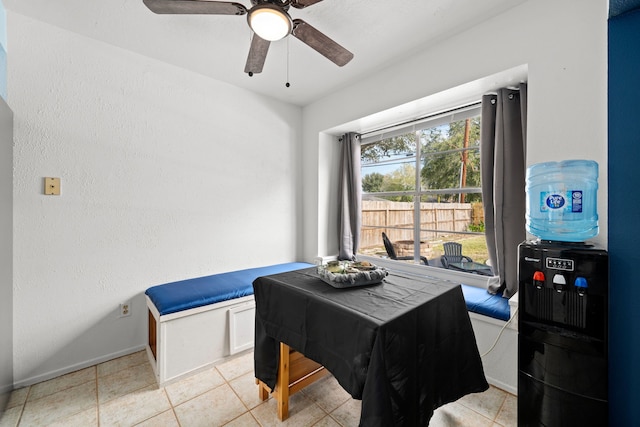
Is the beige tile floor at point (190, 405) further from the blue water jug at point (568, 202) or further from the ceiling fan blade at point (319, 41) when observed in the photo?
the ceiling fan blade at point (319, 41)

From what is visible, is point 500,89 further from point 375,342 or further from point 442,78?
point 375,342

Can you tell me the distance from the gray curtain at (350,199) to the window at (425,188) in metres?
0.15

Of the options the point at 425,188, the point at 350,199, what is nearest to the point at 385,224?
the point at 350,199

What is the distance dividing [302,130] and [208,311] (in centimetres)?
263

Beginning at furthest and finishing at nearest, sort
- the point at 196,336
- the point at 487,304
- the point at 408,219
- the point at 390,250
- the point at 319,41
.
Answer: the point at 390,250 < the point at 408,219 < the point at 196,336 < the point at 487,304 < the point at 319,41

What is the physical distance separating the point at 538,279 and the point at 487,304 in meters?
0.68

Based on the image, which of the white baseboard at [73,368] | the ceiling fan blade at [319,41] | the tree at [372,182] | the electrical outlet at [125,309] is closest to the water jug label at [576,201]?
the ceiling fan blade at [319,41]

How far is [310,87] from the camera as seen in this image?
3162mm

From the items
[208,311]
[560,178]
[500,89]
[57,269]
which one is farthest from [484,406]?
[57,269]

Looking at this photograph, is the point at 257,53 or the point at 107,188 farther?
the point at 107,188

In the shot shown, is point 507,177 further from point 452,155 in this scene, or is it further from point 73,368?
point 73,368

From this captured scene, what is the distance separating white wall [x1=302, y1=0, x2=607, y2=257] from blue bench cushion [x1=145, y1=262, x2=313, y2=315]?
2300mm

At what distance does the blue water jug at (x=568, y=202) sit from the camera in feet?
4.76

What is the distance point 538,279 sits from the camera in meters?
1.42
